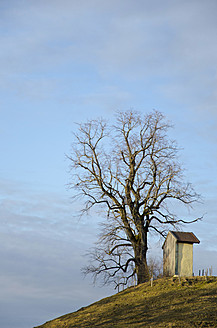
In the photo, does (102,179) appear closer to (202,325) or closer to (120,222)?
(120,222)

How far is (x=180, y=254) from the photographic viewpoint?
34750 mm

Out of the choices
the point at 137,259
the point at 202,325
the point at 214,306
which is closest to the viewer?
the point at 202,325

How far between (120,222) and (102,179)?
3601 mm

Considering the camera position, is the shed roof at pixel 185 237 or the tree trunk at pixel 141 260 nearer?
the tree trunk at pixel 141 260

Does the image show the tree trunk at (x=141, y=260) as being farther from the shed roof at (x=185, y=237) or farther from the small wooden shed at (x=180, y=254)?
the shed roof at (x=185, y=237)

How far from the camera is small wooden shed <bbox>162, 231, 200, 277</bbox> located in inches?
1357

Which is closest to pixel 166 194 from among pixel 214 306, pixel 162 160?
pixel 162 160

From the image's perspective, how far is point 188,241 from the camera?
115 feet

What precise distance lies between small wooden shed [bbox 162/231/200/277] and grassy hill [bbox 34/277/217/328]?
1964 mm

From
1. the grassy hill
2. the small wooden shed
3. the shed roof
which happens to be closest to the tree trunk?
the grassy hill

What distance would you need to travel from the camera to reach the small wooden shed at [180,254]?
34.5 m

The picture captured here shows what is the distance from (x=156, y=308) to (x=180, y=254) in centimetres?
874

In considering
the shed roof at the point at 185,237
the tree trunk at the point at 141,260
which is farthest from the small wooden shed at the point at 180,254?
the tree trunk at the point at 141,260

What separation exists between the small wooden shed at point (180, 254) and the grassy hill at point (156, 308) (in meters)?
1.96
